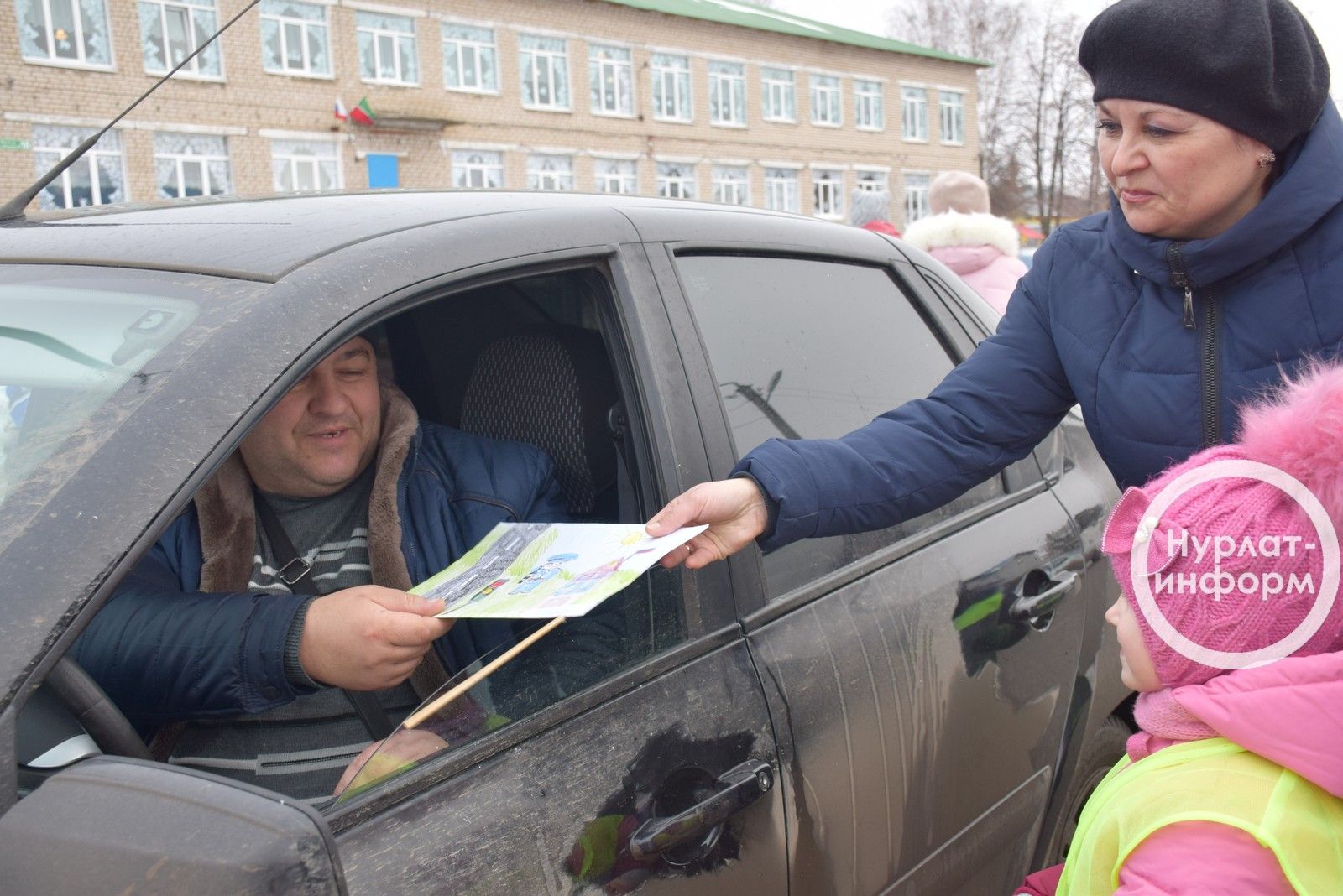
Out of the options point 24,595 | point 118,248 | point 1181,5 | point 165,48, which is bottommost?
point 24,595

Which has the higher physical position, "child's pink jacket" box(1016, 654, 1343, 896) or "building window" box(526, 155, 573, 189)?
"building window" box(526, 155, 573, 189)

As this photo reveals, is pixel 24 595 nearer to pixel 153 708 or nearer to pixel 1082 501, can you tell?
pixel 153 708

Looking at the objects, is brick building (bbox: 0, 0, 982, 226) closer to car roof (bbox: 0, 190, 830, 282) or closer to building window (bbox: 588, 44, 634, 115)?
building window (bbox: 588, 44, 634, 115)

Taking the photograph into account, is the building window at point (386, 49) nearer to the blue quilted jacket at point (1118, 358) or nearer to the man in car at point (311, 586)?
the man in car at point (311, 586)

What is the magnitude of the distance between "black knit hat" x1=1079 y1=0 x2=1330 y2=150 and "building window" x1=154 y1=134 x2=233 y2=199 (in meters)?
26.7

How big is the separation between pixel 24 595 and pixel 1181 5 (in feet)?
5.00

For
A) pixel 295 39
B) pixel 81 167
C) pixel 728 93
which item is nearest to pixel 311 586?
pixel 81 167

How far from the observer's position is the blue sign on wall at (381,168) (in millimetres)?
29078

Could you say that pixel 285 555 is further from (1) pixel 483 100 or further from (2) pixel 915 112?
(2) pixel 915 112

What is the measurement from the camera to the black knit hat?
5.11 ft

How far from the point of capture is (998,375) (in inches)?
79.4

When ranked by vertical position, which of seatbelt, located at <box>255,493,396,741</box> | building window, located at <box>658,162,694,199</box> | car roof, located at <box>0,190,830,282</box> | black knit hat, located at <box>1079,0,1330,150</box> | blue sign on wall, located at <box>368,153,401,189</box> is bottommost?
seatbelt, located at <box>255,493,396,741</box>

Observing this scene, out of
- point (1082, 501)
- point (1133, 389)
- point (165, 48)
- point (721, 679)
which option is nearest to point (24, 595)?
point (721, 679)

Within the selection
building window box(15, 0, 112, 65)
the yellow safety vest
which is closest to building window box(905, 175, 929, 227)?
building window box(15, 0, 112, 65)
